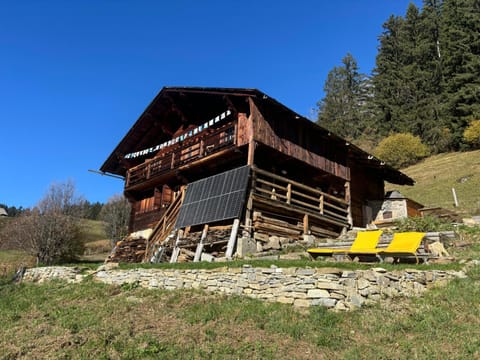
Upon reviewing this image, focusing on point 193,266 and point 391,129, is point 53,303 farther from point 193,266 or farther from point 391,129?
point 391,129

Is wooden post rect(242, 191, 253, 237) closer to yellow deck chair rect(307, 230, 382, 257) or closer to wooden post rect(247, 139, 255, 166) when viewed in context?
wooden post rect(247, 139, 255, 166)

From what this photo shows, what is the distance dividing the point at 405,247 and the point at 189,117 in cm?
1367

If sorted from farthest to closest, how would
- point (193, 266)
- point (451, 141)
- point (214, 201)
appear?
point (451, 141) → point (214, 201) → point (193, 266)

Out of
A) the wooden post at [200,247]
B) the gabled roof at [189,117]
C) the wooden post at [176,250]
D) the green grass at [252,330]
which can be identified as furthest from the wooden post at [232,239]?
the gabled roof at [189,117]

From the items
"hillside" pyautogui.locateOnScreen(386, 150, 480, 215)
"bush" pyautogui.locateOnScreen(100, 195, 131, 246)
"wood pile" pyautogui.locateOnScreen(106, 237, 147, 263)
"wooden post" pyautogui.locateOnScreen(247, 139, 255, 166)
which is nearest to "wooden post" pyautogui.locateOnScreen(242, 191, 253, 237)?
"wooden post" pyautogui.locateOnScreen(247, 139, 255, 166)

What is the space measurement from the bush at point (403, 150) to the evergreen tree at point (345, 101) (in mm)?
9251

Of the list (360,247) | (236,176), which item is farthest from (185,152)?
(360,247)

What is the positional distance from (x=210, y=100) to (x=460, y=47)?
35110 millimetres

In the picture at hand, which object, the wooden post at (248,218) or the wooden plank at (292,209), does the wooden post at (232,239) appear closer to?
the wooden post at (248,218)

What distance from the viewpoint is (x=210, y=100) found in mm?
18297

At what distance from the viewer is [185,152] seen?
61.8 feet

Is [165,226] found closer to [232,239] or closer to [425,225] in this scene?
[232,239]

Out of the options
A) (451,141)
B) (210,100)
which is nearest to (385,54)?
(451,141)

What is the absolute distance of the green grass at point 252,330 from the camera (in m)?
6.11
